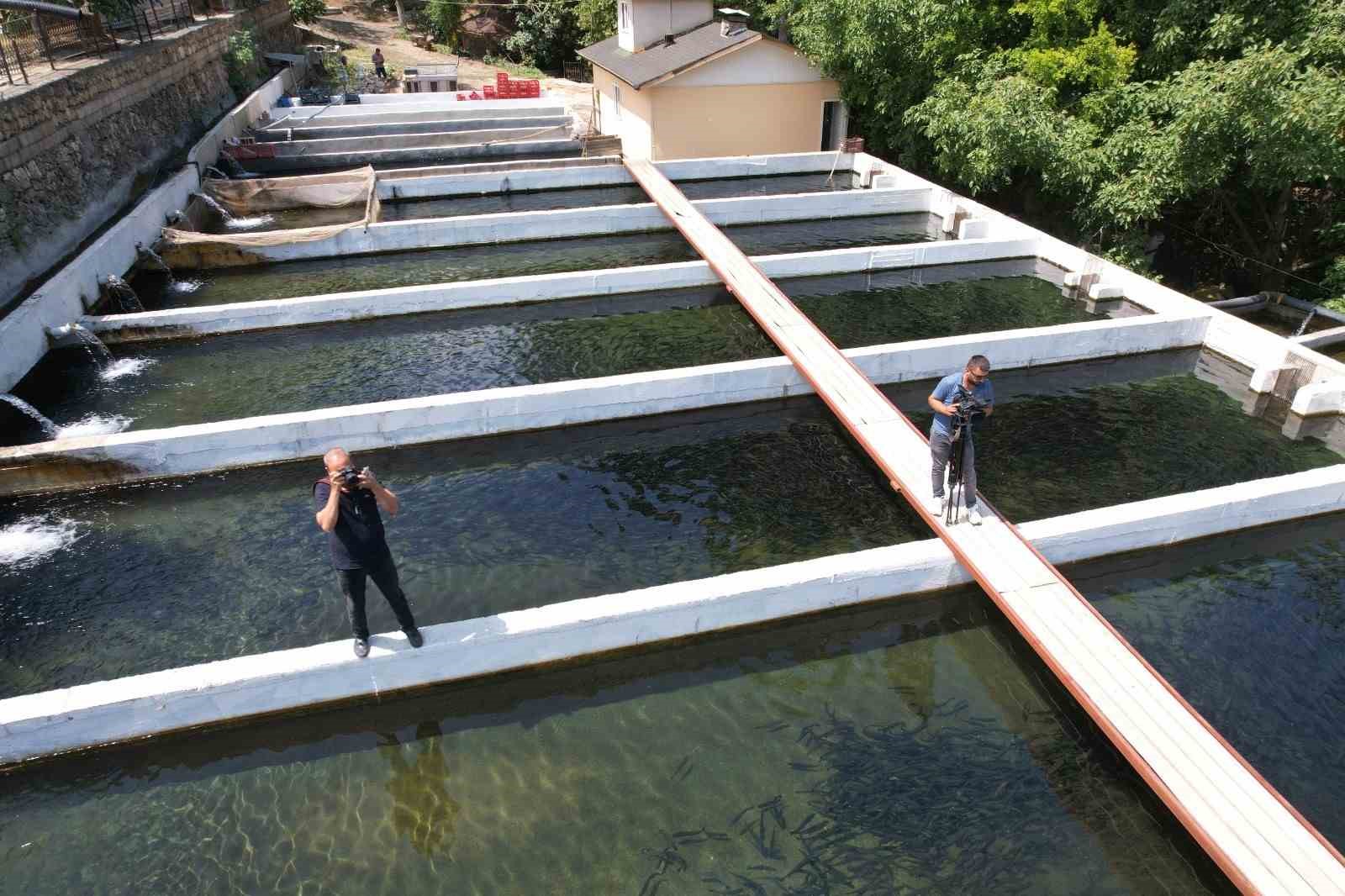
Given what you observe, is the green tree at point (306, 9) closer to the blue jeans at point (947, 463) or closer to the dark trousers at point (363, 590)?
the dark trousers at point (363, 590)

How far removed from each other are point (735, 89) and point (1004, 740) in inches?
835

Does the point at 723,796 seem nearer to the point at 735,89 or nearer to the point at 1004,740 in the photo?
the point at 1004,740

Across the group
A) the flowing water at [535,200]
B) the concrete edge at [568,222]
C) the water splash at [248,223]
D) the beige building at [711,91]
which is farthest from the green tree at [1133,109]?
the water splash at [248,223]

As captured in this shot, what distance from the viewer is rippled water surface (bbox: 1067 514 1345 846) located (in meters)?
6.90

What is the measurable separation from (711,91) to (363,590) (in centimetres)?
2059

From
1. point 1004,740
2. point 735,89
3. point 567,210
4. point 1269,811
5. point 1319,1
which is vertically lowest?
point 1004,740

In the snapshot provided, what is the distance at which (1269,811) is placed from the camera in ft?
19.3

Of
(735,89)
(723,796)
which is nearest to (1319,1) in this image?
(735,89)

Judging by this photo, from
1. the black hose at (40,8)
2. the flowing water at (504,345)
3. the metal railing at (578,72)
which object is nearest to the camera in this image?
the flowing water at (504,345)

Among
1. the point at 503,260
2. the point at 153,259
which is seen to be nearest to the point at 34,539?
the point at 153,259

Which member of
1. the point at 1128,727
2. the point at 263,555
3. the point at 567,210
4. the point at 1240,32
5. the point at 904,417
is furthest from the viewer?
the point at 567,210

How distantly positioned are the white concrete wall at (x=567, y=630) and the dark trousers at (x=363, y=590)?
333 millimetres

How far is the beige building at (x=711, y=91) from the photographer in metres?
23.2

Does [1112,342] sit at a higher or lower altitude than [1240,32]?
lower
